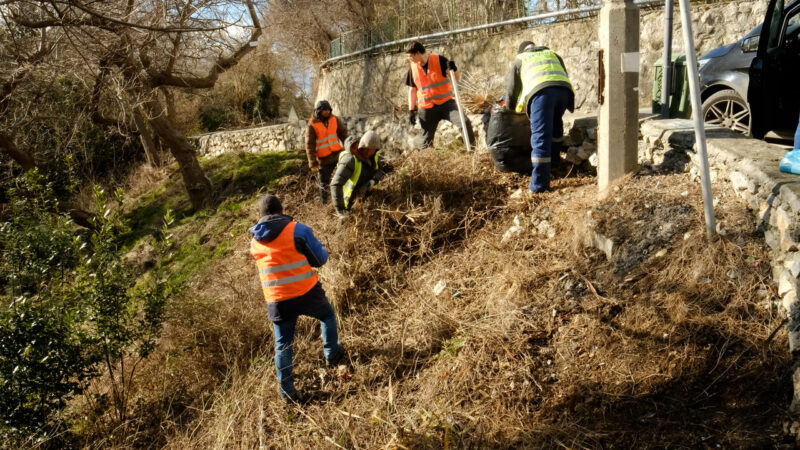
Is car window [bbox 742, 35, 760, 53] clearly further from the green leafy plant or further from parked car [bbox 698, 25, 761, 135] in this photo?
the green leafy plant

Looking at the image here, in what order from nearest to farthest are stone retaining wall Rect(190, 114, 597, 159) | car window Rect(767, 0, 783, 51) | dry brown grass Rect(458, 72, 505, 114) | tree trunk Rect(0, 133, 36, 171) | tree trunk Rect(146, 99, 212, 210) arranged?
car window Rect(767, 0, 783, 51), stone retaining wall Rect(190, 114, 597, 159), dry brown grass Rect(458, 72, 505, 114), tree trunk Rect(0, 133, 36, 171), tree trunk Rect(146, 99, 212, 210)

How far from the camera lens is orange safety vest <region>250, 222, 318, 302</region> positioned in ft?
13.9

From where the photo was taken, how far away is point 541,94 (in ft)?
17.5

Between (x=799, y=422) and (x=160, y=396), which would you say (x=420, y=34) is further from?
(x=799, y=422)

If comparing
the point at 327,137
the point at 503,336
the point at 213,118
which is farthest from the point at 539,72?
the point at 213,118

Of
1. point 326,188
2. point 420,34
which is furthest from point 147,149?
point 326,188

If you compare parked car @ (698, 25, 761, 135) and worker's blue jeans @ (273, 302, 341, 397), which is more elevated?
parked car @ (698, 25, 761, 135)

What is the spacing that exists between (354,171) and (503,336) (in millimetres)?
2737

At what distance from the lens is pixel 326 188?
8234 mm

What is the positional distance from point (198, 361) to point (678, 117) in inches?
226

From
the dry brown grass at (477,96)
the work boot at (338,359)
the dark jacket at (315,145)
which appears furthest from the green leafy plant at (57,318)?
the dry brown grass at (477,96)

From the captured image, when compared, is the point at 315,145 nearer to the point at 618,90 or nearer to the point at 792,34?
the point at 618,90

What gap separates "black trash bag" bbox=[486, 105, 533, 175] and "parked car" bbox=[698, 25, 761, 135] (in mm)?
2012

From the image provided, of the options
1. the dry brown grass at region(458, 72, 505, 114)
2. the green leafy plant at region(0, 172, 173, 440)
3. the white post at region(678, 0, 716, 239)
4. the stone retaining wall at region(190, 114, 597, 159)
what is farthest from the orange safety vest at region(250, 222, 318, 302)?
the dry brown grass at region(458, 72, 505, 114)
